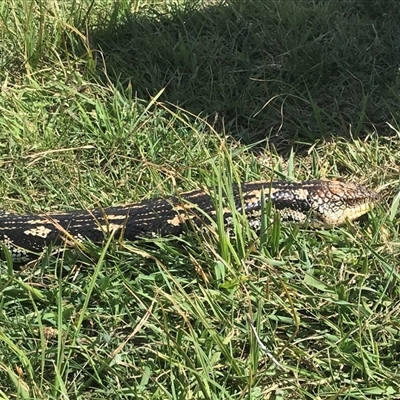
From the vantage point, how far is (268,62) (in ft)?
18.0

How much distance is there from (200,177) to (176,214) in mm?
554

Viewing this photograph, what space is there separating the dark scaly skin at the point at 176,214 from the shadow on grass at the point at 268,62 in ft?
3.03

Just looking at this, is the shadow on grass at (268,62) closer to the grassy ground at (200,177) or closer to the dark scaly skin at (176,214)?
the grassy ground at (200,177)

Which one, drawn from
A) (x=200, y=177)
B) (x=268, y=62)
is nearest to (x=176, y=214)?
(x=200, y=177)

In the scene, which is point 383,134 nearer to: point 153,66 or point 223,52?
point 223,52

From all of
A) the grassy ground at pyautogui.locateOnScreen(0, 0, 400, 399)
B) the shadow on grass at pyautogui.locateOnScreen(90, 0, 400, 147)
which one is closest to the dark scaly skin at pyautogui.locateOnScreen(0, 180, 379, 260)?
the grassy ground at pyautogui.locateOnScreen(0, 0, 400, 399)

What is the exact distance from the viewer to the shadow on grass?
5.01m

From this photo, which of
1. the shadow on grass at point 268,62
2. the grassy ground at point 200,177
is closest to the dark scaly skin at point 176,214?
the grassy ground at point 200,177

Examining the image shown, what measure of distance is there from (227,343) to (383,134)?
8.00ft

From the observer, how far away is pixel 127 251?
3568mm

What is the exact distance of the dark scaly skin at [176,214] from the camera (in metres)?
3.69

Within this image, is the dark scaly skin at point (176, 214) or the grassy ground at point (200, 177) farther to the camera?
the dark scaly skin at point (176, 214)

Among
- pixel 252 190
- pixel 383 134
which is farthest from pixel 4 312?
pixel 383 134

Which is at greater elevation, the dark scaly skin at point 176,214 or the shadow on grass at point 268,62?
the shadow on grass at point 268,62
